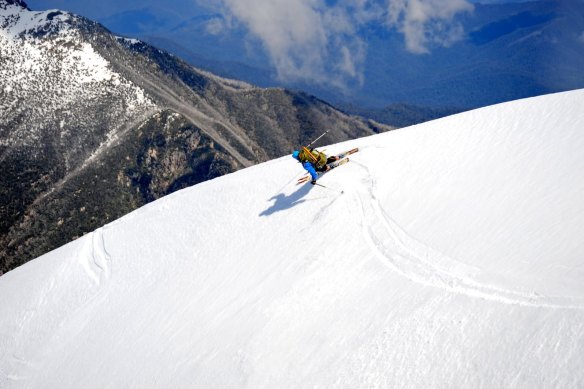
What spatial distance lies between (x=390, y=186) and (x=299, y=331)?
880 cm

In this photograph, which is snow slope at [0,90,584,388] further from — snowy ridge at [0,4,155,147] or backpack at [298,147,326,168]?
snowy ridge at [0,4,155,147]

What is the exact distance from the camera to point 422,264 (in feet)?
47.8

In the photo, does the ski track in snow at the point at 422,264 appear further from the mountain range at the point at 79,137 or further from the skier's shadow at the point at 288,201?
the mountain range at the point at 79,137

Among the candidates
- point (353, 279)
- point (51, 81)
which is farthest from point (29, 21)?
point (353, 279)

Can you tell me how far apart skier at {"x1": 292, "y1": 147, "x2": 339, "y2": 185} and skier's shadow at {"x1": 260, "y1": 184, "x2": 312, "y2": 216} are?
895mm

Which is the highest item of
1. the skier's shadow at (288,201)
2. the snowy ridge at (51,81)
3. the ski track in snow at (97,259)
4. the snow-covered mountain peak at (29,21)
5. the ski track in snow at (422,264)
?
the snow-covered mountain peak at (29,21)

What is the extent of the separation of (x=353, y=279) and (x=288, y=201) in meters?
8.01

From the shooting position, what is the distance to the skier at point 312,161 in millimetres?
21984

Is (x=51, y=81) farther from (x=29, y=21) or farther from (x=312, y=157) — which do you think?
(x=312, y=157)

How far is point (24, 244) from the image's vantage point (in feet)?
289

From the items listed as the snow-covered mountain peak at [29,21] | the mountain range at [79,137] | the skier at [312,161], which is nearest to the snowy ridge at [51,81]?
the snow-covered mountain peak at [29,21]

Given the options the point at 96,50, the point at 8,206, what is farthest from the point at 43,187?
the point at 96,50

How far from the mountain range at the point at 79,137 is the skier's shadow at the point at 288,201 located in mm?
81330

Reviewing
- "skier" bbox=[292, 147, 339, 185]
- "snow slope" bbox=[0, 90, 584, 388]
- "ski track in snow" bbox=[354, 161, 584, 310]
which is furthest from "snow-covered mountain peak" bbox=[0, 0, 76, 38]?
"ski track in snow" bbox=[354, 161, 584, 310]
